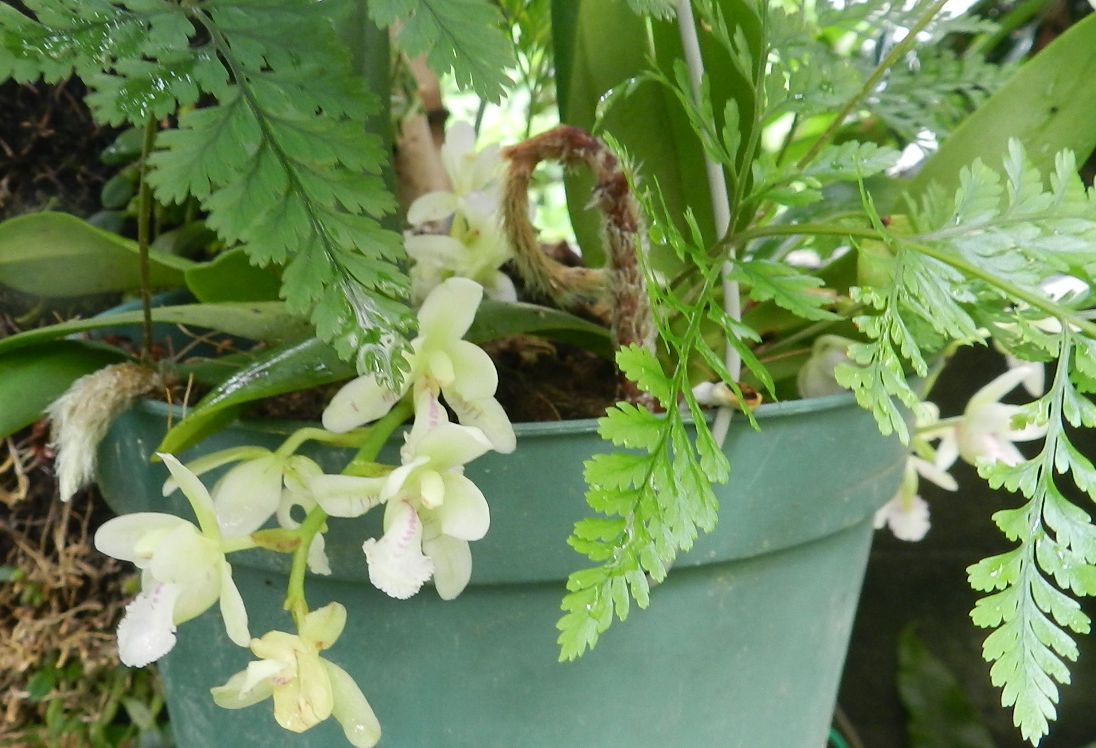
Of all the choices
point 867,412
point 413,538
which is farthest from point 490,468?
point 867,412

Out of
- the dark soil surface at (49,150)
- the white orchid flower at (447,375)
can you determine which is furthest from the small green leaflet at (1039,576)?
the dark soil surface at (49,150)

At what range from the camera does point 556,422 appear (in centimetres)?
34

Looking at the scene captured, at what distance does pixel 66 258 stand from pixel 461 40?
10.5 inches

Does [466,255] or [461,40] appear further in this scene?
[466,255]

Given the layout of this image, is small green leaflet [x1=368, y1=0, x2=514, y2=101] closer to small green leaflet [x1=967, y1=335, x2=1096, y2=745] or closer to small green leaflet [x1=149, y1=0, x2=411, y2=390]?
small green leaflet [x1=149, y1=0, x2=411, y2=390]

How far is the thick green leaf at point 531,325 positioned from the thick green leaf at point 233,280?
12 centimetres

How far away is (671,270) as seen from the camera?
49 centimetres

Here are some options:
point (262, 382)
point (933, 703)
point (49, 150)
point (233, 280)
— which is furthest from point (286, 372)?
point (933, 703)

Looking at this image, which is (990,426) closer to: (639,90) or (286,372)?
(639,90)

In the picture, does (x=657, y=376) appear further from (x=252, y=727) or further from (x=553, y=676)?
(x=252, y=727)

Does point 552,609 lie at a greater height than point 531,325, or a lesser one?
lesser

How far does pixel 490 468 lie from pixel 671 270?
7.8 inches

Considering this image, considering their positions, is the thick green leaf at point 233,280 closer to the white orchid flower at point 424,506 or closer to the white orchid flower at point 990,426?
the white orchid flower at point 424,506

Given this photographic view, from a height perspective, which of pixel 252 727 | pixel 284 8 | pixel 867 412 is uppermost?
pixel 284 8
